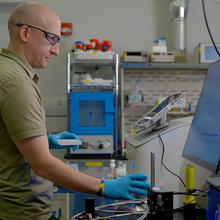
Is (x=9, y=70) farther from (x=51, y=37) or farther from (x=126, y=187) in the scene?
(x=126, y=187)

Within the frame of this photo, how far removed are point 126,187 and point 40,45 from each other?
0.63m

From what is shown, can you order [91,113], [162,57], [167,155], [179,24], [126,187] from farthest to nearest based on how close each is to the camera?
[179,24], [162,57], [91,113], [167,155], [126,187]

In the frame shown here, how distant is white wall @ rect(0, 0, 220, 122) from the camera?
3.79 meters

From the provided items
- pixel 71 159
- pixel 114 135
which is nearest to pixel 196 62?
pixel 114 135

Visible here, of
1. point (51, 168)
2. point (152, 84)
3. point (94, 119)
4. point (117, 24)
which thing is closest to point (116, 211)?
point (51, 168)

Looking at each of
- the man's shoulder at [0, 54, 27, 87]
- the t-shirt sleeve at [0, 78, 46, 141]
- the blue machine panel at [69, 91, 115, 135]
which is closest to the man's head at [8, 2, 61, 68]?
the man's shoulder at [0, 54, 27, 87]

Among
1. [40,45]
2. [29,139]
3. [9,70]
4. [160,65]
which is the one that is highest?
[160,65]

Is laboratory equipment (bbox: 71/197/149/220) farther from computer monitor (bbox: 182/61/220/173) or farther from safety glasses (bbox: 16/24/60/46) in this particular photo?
safety glasses (bbox: 16/24/60/46)

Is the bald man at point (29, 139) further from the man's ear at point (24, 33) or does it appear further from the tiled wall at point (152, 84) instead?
the tiled wall at point (152, 84)

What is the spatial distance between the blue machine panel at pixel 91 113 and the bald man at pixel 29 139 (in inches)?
73.7

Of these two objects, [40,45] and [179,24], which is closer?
[40,45]

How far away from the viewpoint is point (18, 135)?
0.94 m

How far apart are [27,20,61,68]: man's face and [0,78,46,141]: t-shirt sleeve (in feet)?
0.82

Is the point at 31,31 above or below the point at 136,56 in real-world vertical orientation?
below
